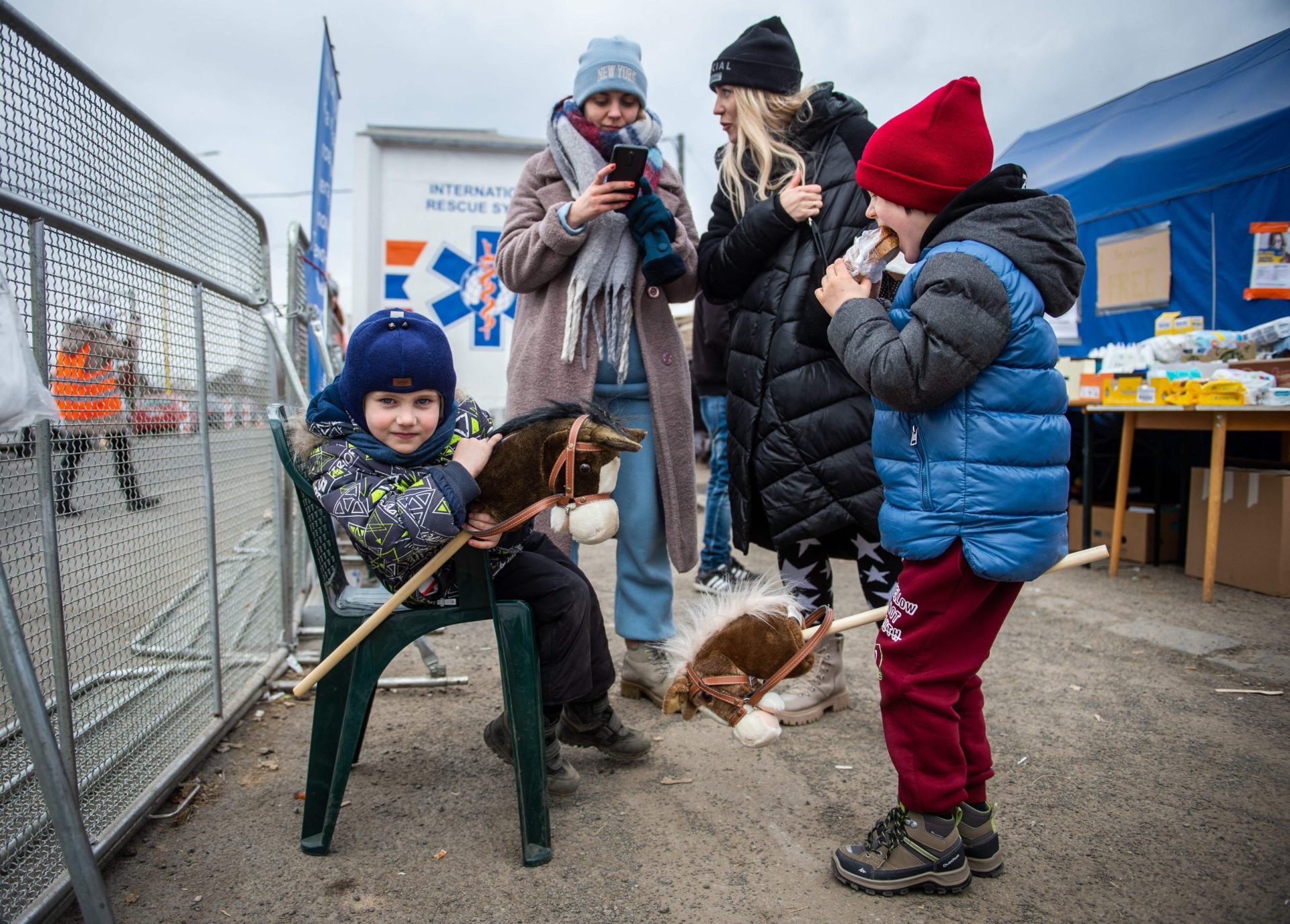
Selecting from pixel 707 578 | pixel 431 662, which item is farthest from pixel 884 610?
pixel 707 578

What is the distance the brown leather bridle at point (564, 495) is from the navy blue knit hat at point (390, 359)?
0.37m

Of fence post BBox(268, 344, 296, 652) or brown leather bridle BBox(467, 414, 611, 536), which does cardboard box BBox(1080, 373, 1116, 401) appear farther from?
fence post BBox(268, 344, 296, 652)

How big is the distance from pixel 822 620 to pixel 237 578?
2272 millimetres

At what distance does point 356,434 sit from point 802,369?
1.27 m

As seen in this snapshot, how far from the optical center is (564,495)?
6.04 ft

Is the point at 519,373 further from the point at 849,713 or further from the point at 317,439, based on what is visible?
the point at 849,713

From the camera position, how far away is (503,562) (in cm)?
212

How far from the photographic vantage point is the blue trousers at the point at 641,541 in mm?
2803

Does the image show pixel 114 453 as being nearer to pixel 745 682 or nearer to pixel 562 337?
pixel 562 337

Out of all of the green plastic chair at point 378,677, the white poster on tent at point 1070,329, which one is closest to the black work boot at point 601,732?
the green plastic chair at point 378,677

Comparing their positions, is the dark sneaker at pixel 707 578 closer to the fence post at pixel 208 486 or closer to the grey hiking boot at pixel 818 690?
the grey hiking boot at pixel 818 690

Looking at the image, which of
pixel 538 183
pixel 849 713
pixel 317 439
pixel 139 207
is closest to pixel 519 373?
pixel 538 183

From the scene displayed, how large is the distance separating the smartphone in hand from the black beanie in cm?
41

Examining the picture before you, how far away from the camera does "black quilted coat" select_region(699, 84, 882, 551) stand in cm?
243
